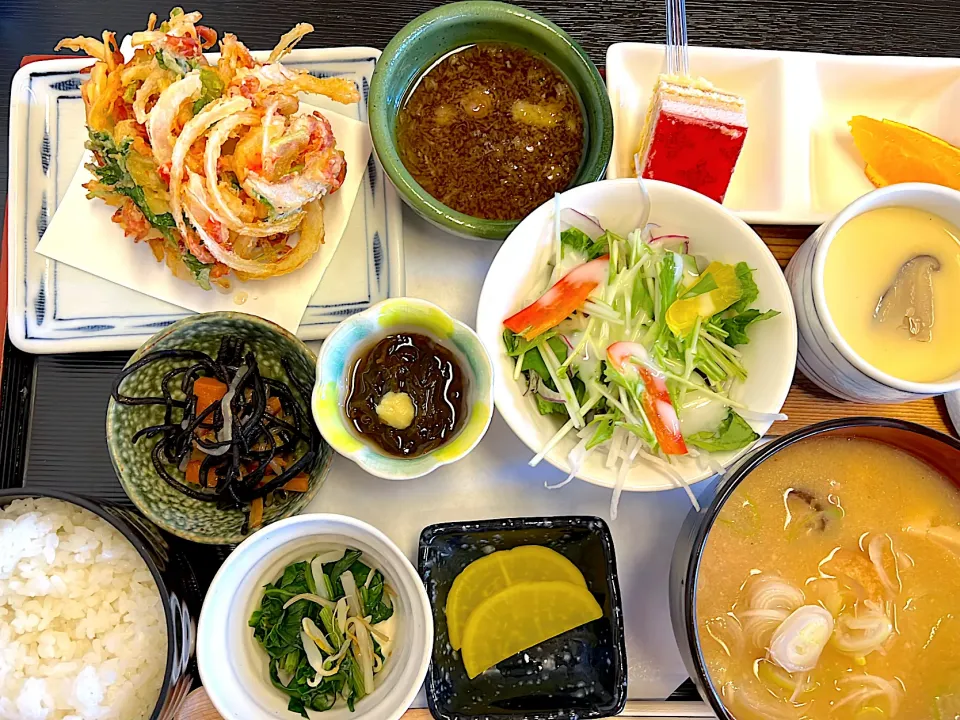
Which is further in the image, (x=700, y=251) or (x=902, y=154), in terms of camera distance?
(x=902, y=154)

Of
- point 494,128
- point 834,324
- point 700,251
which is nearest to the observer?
point 834,324

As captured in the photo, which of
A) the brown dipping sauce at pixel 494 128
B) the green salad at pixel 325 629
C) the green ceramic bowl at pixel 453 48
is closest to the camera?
the green salad at pixel 325 629

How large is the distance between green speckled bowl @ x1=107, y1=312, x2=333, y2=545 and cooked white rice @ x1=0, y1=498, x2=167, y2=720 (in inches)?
4.9

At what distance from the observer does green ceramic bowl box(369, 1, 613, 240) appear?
143cm

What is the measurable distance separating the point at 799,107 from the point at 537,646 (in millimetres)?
1330

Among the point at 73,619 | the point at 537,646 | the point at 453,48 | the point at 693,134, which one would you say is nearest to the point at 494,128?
the point at 453,48

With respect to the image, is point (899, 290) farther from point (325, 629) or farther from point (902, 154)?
point (325, 629)

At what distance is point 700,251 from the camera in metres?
1.44

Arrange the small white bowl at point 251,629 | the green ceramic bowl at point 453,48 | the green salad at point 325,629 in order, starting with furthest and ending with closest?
the green ceramic bowl at point 453,48, the green salad at point 325,629, the small white bowl at point 251,629

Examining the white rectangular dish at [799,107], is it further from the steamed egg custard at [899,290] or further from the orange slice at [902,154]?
the steamed egg custard at [899,290]

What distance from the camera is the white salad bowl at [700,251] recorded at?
1319 mm

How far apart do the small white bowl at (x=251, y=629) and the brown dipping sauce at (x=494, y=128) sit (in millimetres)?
744

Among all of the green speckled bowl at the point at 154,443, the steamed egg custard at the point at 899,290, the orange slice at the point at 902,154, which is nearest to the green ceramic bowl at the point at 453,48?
the green speckled bowl at the point at 154,443

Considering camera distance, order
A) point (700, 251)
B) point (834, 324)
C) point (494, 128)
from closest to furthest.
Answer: point (834, 324)
point (700, 251)
point (494, 128)
